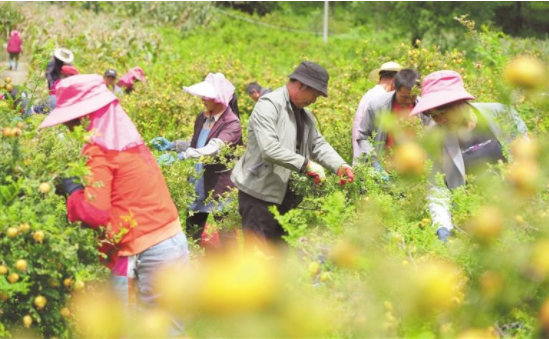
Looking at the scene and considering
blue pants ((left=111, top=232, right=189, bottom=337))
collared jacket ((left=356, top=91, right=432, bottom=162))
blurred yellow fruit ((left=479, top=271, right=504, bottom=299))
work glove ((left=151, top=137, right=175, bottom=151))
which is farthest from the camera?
work glove ((left=151, top=137, right=175, bottom=151))

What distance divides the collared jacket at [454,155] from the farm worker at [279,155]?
0.75 metres

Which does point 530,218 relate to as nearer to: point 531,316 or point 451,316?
point 531,316

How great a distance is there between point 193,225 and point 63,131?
5.05 ft

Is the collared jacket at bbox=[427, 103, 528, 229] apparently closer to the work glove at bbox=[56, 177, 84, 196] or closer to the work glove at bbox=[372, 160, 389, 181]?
the work glove at bbox=[372, 160, 389, 181]

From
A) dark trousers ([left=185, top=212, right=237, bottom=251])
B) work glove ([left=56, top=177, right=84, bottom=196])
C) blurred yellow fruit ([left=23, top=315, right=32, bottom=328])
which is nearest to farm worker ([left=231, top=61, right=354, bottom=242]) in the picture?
dark trousers ([left=185, top=212, right=237, bottom=251])

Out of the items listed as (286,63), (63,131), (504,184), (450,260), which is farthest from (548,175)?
(286,63)

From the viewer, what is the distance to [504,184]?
6.10ft

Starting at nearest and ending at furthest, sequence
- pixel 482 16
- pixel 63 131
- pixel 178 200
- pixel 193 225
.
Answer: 1. pixel 63 131
2. pixel 178 200
3. pixel 193 225
4. pixel 482 16

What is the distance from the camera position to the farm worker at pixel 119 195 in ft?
8.42

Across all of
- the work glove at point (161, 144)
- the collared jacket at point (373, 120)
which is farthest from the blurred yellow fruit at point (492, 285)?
the work glove at point (161, 144)

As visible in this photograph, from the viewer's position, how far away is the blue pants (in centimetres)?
279

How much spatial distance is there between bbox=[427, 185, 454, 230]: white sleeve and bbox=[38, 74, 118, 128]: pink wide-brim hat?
1.24m

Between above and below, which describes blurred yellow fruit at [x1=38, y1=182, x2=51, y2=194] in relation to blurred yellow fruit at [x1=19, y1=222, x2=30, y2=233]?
above

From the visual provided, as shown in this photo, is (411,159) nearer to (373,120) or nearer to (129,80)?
(373,120)
